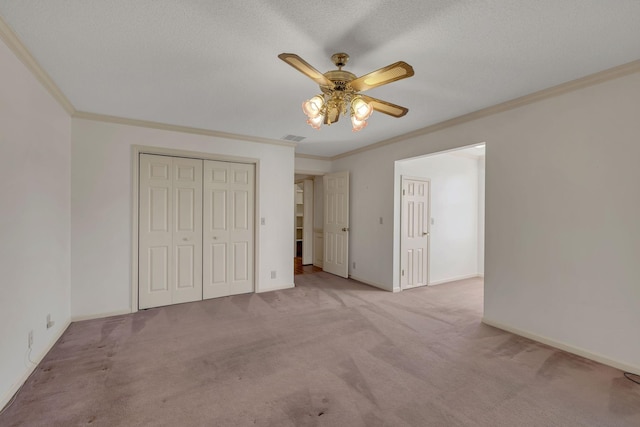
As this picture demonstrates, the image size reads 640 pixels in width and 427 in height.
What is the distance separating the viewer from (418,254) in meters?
4.96

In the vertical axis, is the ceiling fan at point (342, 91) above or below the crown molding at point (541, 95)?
below

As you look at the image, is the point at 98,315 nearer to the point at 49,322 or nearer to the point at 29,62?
the point at 49,322

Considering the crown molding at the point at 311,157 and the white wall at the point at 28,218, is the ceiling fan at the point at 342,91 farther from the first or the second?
the crown molding at the point at 311,157

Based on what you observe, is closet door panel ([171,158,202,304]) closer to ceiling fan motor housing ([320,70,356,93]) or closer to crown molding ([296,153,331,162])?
crown molding ([296,153,331,162])

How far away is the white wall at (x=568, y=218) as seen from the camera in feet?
7.75

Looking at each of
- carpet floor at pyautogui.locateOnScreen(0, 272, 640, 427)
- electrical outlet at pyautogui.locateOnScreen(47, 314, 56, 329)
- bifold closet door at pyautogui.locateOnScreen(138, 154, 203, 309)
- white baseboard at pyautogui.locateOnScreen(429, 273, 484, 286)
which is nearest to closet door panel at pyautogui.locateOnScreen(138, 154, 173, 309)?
bifold closet door at pyautogui.locateOnScreen(138, 154, 203, 309)

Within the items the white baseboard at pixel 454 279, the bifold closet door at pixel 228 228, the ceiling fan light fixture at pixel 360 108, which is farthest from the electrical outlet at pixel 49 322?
the white baseboard at pixel 454 279

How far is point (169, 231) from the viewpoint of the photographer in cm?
396

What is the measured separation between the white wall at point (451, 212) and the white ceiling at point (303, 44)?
2.13m

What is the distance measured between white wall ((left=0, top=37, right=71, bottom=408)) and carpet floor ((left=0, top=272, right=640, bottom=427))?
299 mm

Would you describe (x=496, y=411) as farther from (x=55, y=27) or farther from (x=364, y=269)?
(x=55, y=27)

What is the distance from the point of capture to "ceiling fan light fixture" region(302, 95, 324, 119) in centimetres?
200

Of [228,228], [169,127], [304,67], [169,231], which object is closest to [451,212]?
[228,228]

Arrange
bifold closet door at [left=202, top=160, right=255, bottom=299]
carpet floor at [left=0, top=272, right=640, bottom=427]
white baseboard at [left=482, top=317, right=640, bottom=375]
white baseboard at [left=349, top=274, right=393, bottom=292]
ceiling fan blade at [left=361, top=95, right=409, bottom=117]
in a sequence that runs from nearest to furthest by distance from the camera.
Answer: carpet floor at [left=0, top=272, right=640, bottom=427] < ceiling fan blade at [left=361, top=95, right=409, bottom=117] < white baseboard at [left=482, top=317, right=640, bottom=375] < bifold closet door at [left=202, top=160, right=255, bottom=299] < white baseboard at [left=349, top=274, right=393, bottom=292]
